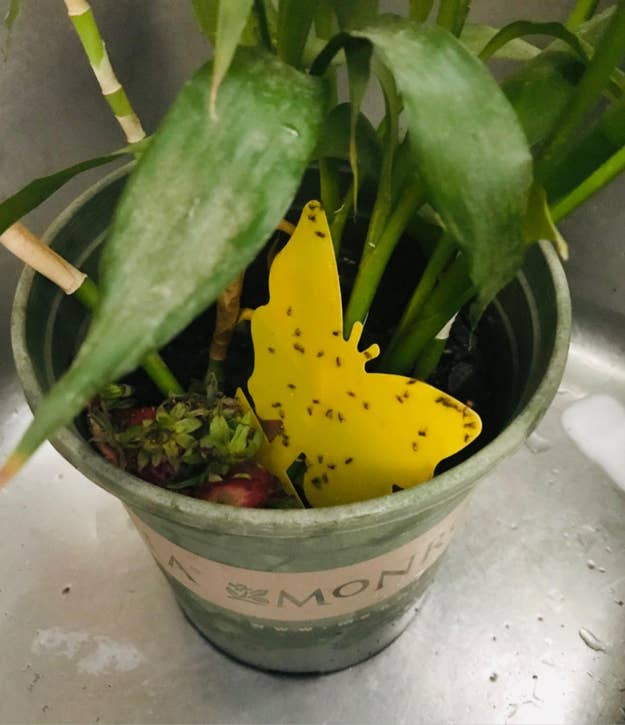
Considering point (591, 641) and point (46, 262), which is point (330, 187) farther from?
point (591, 641)

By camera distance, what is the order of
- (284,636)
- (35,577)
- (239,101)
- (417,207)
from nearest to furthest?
(239,101) → (417,207) → (284,636) → (35,577)

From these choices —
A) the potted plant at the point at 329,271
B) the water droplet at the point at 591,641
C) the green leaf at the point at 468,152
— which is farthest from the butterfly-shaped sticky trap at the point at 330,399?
the water droplet at the point at 591,641

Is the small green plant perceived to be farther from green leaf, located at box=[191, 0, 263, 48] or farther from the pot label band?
the pot label band

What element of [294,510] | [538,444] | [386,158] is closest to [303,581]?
[294,510]

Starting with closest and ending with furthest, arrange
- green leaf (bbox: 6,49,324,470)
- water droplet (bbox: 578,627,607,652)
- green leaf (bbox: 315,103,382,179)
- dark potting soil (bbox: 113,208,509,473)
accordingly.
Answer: green leaf (bbox: 6,49,324,470), green leaf (bbox: 315,103,382,179), dark potting soil (bbox: 113,208,509,473), water droplet (bbox: 578,627,607,652)

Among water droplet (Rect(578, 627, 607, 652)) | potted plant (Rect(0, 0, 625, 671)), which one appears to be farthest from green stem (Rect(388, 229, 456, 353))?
water droplet (Rect(578, 627, 607, 652))

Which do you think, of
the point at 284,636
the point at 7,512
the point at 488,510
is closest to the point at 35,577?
the point at 7,512

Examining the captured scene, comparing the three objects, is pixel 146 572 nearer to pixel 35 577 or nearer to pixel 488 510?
pixel 35 577
